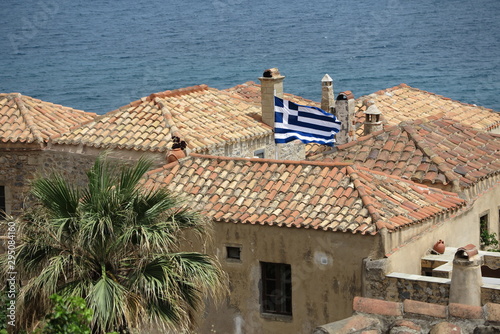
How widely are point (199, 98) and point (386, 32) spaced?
110460 millimetres

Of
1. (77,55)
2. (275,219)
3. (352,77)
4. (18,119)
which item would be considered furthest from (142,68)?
(275,219)

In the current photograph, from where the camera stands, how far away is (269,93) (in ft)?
90.2

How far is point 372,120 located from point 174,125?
18.9 feet

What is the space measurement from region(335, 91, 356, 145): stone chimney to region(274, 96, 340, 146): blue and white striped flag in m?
0.25

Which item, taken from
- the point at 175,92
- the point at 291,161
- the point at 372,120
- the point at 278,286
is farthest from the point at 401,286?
the point at 175,92

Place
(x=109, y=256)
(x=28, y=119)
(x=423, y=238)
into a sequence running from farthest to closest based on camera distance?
(x=28, y=119), (x=423, y=238), (x=109, y=256)

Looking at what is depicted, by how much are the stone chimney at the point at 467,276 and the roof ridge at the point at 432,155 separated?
826 centimetres

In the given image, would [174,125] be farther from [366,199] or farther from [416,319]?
[416,319]

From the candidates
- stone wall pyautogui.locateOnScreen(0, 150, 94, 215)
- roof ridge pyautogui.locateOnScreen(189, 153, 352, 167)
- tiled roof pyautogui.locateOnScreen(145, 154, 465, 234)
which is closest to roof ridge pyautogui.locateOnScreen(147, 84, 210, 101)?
stone wall pyautogui.locateOnScreen(0, 150, 94, 215)

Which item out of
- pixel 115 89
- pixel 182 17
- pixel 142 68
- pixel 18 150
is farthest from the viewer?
pixel 182 17

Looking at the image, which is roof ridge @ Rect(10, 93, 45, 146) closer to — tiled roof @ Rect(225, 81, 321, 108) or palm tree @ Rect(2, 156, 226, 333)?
tiled roof @ Rect(225, 81, 321, 108)

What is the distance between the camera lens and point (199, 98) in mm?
27609

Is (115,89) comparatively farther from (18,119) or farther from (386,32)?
(18,119)

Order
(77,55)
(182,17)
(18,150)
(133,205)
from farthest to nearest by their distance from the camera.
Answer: (182,17) < (77,55) < (18,150) < (133,205)
